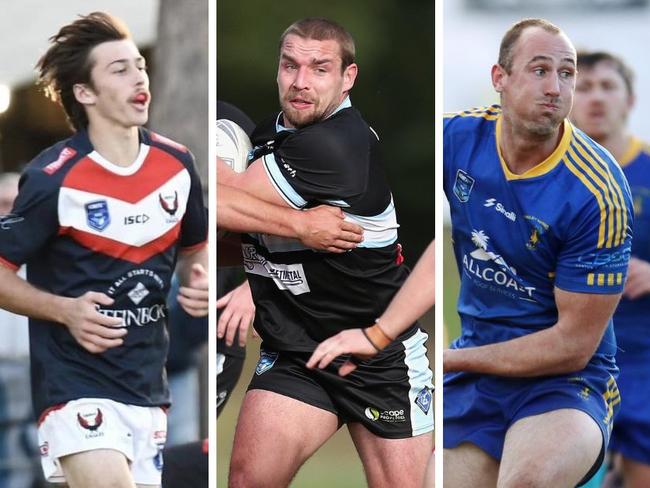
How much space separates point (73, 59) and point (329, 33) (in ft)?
2.91

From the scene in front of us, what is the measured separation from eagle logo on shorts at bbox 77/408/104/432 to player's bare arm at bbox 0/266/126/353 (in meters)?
0.23

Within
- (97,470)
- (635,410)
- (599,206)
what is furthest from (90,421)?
(635,410)

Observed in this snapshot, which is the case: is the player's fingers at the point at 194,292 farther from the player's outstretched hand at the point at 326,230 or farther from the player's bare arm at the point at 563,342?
the player's bare arm at the point at 563,342

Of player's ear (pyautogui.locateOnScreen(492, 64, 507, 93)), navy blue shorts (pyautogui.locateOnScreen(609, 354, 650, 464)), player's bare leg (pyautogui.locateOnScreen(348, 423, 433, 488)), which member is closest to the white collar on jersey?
player's ear (pyautogui.locateOnScreen(492, 64, 507, 93))

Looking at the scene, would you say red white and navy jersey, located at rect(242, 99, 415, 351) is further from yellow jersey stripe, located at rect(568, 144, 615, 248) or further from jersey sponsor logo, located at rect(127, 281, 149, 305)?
yellow jersey stripe, located at rect(568, 144, 615, 248)

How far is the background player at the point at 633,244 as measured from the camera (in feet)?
16.7

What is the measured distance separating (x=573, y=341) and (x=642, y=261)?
768 millimetres

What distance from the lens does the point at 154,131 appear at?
184 inches

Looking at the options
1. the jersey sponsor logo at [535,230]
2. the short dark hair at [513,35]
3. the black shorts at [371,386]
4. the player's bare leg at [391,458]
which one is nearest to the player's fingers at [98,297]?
the black shorts at [371,386]

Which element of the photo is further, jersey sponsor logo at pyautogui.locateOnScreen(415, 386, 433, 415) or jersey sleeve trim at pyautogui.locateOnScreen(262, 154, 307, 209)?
jersey sponsor logo at pyautogui.locateOnScreen(415, 386, 433, 415)

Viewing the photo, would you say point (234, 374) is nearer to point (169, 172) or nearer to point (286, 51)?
point (169, 172)

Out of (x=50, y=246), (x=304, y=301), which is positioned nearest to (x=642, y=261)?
(x=304, y=301)

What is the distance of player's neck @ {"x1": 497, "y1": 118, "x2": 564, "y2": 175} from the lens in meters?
4.62

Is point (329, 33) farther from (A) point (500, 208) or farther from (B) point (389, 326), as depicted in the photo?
(B) point (389, 326)
